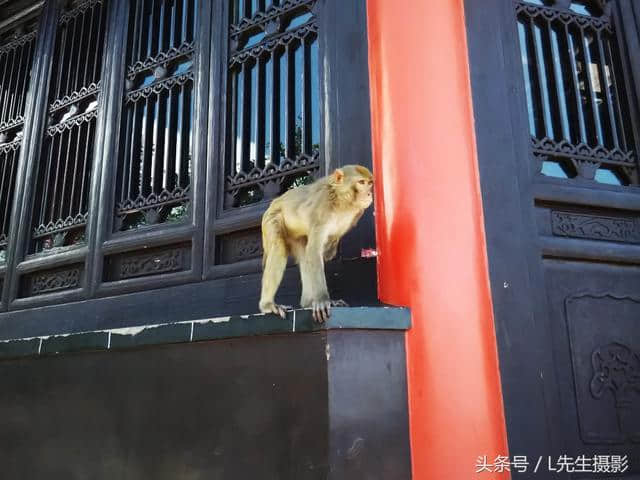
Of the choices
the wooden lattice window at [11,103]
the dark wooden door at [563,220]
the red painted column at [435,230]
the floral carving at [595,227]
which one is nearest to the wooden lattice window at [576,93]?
the dark wooden door at [563,220]

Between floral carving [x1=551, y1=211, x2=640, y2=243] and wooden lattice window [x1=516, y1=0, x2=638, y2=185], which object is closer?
floral carving [x1=551, y1=211, x2=640, y2=243]

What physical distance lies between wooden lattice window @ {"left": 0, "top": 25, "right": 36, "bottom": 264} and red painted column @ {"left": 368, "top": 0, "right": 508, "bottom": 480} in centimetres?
399

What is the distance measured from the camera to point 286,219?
275cm

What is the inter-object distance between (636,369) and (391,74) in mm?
2153

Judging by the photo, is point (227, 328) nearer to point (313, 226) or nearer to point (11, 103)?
point (313, 226)

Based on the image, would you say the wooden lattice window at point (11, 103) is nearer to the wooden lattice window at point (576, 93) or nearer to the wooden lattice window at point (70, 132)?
the wooden lattice window at point (70, 132)

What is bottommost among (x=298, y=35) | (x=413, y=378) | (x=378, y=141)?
(x=413, y=378)

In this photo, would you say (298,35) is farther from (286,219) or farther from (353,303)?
(353,303)

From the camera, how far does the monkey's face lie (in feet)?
8.23

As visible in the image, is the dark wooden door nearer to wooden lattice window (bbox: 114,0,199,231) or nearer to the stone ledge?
the stone ledge

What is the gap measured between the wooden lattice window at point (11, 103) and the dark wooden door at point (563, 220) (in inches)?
175

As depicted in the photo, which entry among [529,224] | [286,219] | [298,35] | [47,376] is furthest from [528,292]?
[47,376]

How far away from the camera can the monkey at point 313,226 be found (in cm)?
249

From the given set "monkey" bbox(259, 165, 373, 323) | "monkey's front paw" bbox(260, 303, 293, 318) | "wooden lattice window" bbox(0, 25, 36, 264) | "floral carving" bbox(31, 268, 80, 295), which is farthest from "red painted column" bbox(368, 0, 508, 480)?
"wooden lattice window" bbox(0, 25, 36, 264)
